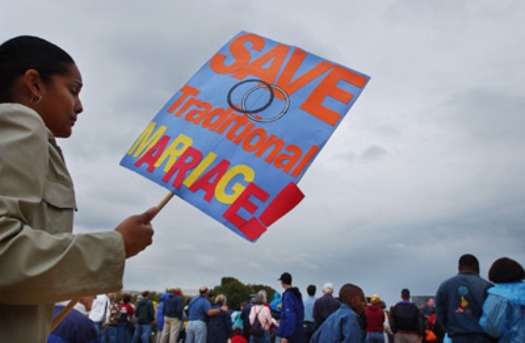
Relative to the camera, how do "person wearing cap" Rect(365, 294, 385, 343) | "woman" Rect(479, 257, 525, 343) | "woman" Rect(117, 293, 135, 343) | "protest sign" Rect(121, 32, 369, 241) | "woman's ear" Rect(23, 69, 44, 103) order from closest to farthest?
1. "woman's ear" Rect(23, 69, 44, 103)
2. "protest sign" Rect(121, 32, 369, 241)
3. "woman" Rect(479, 257, 525, 343)
4. "person wearing cap" Rect(365, 294, 385, 343)
5. "woman" Rect(117, 293, 135, 343)

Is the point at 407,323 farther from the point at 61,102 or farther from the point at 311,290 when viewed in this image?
the point at 61,102

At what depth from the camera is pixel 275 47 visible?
2.62m

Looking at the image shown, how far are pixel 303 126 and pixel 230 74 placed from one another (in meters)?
0.49

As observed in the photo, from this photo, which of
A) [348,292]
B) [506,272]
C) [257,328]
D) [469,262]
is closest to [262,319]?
[257,328]

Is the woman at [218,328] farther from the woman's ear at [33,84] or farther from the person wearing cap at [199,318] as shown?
the woman's ear at [33,84]

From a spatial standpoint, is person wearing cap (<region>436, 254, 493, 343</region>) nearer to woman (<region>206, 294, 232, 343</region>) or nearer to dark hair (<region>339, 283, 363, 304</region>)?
dark hair (<region>339, 283, 363, 304</region>)

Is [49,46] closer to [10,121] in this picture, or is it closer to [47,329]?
[10,121]

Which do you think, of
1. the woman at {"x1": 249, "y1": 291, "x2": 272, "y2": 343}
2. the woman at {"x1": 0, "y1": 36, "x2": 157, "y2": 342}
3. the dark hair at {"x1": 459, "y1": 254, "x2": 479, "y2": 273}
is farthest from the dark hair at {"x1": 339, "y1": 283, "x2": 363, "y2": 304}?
the woman at {"x1": 249, "y1": 291, "x2": 272, "y2": 343}

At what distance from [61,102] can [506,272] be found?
218 inches

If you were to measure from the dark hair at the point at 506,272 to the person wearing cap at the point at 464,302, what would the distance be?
0.87ft

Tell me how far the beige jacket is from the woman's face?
24cm

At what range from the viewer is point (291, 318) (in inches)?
346

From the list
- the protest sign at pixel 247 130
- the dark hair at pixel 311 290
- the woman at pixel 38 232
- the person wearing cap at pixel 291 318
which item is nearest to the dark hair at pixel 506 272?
the person wearing cap at pixel 291 318

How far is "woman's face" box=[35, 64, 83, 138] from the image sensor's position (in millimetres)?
1638
